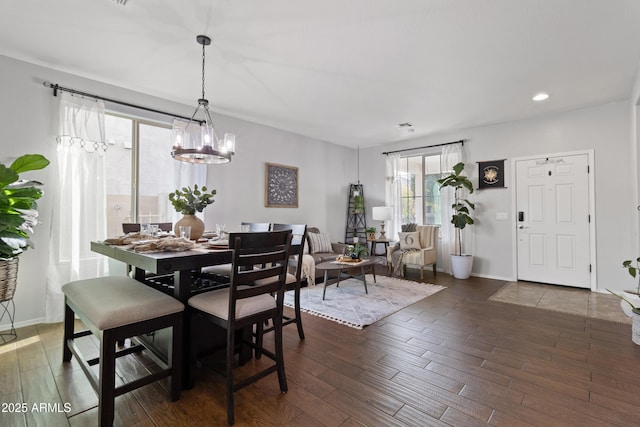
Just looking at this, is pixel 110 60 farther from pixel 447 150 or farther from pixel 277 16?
pixel 447 150

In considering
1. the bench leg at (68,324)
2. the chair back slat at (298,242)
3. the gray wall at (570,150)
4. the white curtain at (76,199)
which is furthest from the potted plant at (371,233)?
the bench leg at (68,324)

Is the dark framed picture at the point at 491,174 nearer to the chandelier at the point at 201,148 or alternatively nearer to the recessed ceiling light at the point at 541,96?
the recessed ceiling light at the point at 541,96

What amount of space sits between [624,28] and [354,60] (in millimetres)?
2202

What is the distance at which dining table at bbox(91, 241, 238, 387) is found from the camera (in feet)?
5.45

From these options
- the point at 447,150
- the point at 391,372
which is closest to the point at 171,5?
the point at 391,372

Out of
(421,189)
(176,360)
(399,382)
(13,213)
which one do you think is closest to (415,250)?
(421,189)

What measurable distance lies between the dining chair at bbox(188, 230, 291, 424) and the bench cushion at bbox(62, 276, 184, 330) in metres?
0.19

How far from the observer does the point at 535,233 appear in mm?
4746

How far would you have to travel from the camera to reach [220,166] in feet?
14.5

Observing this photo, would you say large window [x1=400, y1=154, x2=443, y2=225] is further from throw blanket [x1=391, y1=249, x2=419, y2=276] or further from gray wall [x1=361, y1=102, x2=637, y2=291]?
throw blanket [x1=391, y1=249, x2=419, y2=276]

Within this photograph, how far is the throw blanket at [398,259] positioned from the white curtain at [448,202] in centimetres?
72

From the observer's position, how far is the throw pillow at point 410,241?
5.37 m

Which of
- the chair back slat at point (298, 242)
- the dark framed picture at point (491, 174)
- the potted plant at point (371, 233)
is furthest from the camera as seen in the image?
the potted plant at point (371, 233)

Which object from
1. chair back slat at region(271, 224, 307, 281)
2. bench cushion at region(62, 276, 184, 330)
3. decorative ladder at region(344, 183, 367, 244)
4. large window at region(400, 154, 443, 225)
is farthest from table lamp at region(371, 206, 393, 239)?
bench cushion at region(62, 276, 184, 330)
